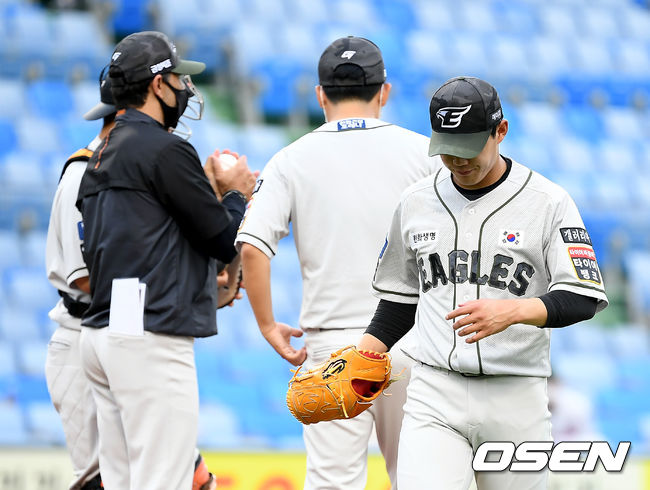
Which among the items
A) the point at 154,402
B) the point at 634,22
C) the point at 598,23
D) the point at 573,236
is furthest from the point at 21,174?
the point at 634,22

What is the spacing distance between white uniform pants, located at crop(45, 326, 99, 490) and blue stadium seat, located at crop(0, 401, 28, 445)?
3577mm

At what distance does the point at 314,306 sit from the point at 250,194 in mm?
710

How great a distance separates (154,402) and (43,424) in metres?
4.70

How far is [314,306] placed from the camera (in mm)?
4332

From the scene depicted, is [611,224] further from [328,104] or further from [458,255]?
[458,255]

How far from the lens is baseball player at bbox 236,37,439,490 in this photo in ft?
13.9

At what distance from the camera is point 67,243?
4.65 m

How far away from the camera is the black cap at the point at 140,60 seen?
4.29 metres

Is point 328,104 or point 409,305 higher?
point 328,104

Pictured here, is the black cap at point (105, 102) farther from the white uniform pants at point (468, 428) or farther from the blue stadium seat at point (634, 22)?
the blue stadium seat at point (634, 22)

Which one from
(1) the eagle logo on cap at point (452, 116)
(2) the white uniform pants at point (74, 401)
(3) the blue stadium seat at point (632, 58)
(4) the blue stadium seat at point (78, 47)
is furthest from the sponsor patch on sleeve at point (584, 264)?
(3) the blue stadium seat at point (632, 58)

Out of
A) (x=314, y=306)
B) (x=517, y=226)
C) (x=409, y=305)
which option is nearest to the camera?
(x=517, y=226)

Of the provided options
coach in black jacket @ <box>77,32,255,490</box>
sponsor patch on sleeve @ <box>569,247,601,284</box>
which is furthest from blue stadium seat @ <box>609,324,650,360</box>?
sponsor patch on sleeve @ <box>569,247,601,284</box>

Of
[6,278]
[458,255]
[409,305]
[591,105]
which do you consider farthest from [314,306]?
[591,105]
